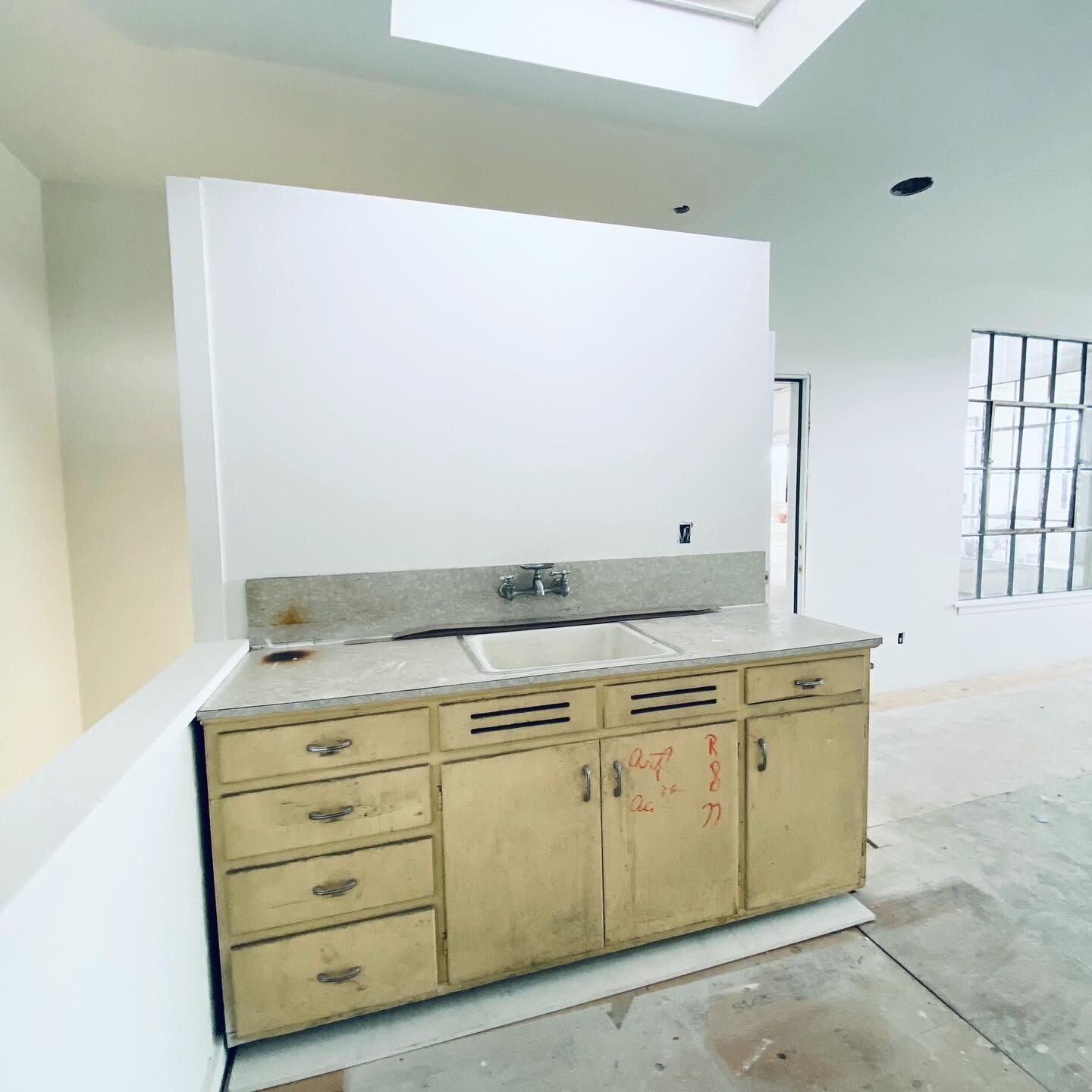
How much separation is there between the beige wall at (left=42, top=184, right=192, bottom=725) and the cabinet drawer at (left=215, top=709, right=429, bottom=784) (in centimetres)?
184

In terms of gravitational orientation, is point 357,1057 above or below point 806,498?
below

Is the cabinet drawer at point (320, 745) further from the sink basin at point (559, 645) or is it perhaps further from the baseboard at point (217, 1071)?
the baseboard at point (217, 1071)

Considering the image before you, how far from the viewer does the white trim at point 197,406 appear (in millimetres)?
1766

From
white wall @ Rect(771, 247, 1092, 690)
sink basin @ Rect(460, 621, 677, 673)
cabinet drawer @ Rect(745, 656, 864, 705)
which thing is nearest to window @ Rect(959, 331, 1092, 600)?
white wall @ Rect(771, 247, 1092, 690)

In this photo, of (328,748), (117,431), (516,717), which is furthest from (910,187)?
(117,431)

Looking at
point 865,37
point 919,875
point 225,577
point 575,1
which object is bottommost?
point 919,875

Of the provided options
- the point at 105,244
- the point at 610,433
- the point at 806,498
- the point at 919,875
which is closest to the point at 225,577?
the point at 610,433

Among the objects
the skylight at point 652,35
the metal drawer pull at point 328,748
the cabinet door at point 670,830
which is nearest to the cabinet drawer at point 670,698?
the cabinet door at point 670,830

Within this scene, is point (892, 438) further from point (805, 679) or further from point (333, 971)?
point (333, 971)

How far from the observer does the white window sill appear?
4125 mm

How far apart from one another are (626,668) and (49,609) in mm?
2591

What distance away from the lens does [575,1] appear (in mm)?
1802

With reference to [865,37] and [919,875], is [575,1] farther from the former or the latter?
[919,875]

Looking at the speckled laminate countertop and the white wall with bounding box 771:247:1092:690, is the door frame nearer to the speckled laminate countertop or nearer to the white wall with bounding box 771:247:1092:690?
the white wall with bounding box 771:247:1092:690
